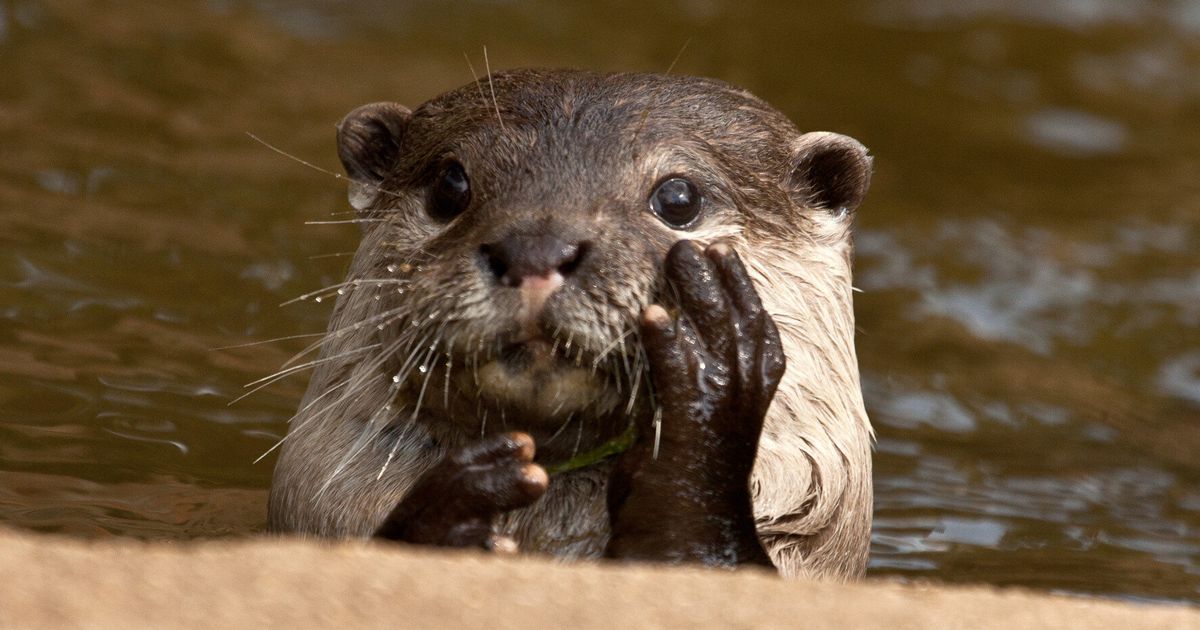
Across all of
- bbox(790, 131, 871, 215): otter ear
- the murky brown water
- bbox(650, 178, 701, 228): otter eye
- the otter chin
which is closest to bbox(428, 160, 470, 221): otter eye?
bbox(650, 178, 701, 228): otter eye

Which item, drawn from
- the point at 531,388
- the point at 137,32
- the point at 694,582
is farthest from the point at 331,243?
the point at 694,582

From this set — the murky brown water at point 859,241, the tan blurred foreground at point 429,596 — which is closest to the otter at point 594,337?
the tan blurred foreground at point 429,596

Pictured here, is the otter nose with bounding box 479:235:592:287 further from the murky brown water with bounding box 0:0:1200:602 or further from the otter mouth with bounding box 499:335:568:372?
the murky brown water with bounding box 0:0:1200:602

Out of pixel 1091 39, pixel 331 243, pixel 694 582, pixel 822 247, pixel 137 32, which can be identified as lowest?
pixel 694 582

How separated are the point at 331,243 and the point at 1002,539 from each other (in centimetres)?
322

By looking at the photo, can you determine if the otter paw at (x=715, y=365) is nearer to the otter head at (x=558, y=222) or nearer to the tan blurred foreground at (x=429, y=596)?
the otter head at (x=558, y=222)

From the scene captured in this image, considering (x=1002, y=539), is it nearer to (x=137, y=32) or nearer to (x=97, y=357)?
(x=97, y=357)

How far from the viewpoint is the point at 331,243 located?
25.5ft

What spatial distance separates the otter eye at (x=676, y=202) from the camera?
3.75 meters

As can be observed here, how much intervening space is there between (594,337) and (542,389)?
0.15 metres

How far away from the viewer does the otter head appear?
11.0ft

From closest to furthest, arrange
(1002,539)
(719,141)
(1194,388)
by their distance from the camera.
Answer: (719,141) < (1002,539) < (1194,388)

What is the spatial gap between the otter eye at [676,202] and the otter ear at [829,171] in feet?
1.40

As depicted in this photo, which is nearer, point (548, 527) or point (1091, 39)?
point (548, 527)
